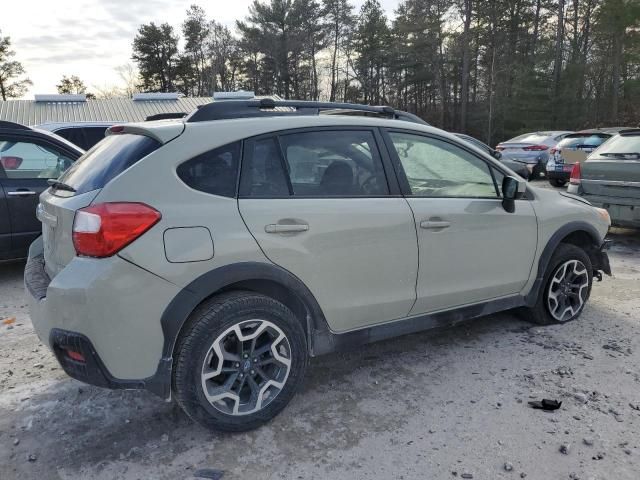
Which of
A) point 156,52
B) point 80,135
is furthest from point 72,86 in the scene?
point 80,135

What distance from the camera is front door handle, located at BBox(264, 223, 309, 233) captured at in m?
2.69

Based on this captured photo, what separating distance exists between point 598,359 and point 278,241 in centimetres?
252

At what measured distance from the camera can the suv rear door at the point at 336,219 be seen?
8.99ft

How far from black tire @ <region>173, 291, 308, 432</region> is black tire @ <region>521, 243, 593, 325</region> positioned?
2279 mm

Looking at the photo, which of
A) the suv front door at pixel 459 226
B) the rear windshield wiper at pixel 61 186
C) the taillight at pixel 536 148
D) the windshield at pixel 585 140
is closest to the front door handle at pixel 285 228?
the suv front door at pixel 459 226

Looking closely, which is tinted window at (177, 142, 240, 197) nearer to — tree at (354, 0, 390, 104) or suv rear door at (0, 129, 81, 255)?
suv rear door at (0, 129, 81, 255)

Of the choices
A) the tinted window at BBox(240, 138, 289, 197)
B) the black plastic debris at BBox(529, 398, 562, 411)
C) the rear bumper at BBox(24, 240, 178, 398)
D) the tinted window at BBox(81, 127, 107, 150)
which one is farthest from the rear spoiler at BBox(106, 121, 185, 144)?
the tinted window at BBox(81, 127, 107, 150)

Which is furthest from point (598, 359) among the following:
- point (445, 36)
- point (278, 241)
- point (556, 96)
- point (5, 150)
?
point (445, 36)

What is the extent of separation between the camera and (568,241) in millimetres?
4359

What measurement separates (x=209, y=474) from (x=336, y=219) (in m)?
1.45

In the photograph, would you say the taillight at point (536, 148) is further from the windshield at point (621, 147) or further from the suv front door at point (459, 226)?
the suv front door at point (459, 226)

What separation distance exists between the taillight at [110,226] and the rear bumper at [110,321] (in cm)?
6

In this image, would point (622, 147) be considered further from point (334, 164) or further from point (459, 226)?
point (334, 164)

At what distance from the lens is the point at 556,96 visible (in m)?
32.8
